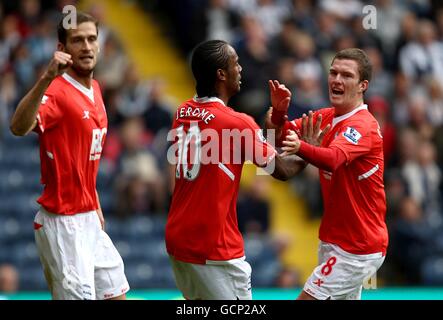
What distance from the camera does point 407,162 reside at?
44.9ft

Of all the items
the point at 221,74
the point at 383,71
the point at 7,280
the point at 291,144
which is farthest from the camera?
the point at 383,71

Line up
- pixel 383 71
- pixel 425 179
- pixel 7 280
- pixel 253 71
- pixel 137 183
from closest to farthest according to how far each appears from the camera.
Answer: pixel 7 280 → pixel 137 183 → pixel 425 179 → pixel 253 71 → pixel 383 71

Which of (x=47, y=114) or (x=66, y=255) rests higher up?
(x=47, y=114)

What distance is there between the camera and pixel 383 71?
14.9m

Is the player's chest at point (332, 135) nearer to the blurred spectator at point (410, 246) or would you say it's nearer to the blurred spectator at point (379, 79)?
the blurred spectator at point (410, 246)

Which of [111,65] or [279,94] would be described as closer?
[279,94]

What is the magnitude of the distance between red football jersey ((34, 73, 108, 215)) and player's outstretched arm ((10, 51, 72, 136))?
23cm

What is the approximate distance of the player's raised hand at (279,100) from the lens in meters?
7.73

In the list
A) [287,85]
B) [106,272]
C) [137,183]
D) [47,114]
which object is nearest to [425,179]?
[287,85]

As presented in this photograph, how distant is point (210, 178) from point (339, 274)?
1.25 m

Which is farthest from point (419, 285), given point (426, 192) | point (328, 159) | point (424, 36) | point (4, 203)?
point (328, 159)

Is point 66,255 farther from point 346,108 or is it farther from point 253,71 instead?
point 253,71

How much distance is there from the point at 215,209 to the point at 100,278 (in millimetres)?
1170

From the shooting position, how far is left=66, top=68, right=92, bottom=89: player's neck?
789 cm
